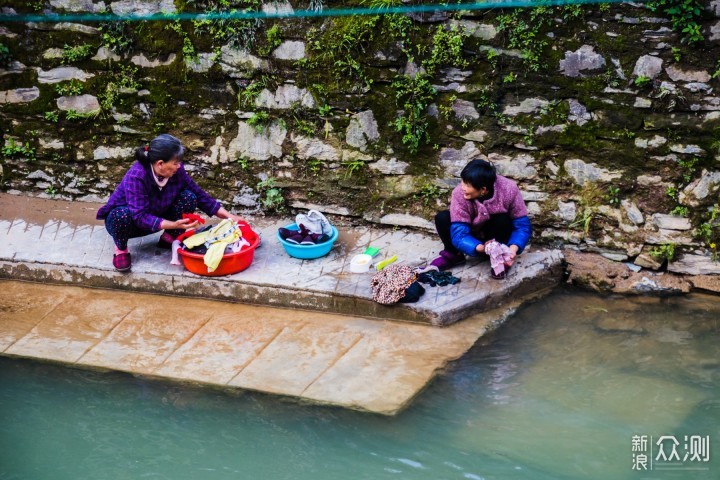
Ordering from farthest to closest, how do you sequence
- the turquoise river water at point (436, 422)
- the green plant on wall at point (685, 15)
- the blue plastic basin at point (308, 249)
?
the blue plastic basin at point (308, 249) < the green plant on wall at point (685, 15) < the turquoise river water at point (436, 422)

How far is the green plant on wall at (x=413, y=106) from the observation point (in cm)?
563

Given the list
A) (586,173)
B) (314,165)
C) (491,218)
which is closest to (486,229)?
(491,218)

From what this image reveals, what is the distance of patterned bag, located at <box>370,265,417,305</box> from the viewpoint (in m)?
5.09

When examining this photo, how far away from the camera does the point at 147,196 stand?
17.7ft

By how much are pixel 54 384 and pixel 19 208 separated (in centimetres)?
225

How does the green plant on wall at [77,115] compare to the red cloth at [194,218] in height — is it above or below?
above

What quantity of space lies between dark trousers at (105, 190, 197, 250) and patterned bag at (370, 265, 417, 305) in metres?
1.49

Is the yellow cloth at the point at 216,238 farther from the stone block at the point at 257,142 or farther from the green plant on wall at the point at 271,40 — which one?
the green plant on wall at the point at 271,40

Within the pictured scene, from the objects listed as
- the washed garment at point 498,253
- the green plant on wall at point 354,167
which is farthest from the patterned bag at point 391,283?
the green plant on wall at point 354,167

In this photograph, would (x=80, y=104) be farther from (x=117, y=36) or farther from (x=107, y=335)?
(x=107, y=335)

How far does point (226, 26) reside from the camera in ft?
19.3

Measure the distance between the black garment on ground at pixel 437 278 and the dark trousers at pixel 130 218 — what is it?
5.77ft

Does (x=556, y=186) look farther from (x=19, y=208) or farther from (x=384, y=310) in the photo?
(x=19, y=208)

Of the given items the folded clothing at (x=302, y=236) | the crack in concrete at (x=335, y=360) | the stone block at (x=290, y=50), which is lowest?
the crack in concrete at (x=335, y=360)
